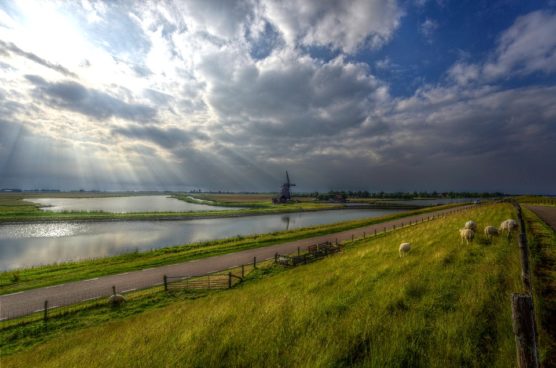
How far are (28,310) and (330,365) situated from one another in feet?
62.0

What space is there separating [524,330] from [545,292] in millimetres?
7127

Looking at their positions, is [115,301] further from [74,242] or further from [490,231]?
[74,242]

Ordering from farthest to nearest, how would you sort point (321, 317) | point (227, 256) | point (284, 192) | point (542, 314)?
point (284, 192)
point (227, 256)
point (321, 317)
point (542, 314)

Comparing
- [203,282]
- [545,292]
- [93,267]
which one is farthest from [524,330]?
[93,267]

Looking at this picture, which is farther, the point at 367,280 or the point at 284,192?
the point at 284,192

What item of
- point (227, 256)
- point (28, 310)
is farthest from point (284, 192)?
point (28, 310)

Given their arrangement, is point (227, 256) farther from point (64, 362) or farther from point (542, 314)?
point (542, 314)

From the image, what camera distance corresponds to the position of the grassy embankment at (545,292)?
16.6 feet

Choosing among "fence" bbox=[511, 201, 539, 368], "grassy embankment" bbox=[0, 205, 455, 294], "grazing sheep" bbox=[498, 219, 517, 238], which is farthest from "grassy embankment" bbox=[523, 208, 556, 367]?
"grassy embankment" bbox=[0, 205, 455, 294]

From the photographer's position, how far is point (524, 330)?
3312mm

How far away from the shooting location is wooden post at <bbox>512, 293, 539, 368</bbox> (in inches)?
127

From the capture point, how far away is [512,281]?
8.05 meters

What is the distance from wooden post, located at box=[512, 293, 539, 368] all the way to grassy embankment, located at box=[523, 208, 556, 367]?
2.06 metres

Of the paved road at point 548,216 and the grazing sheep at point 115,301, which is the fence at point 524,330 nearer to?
the grazing sheep at point 115,301
